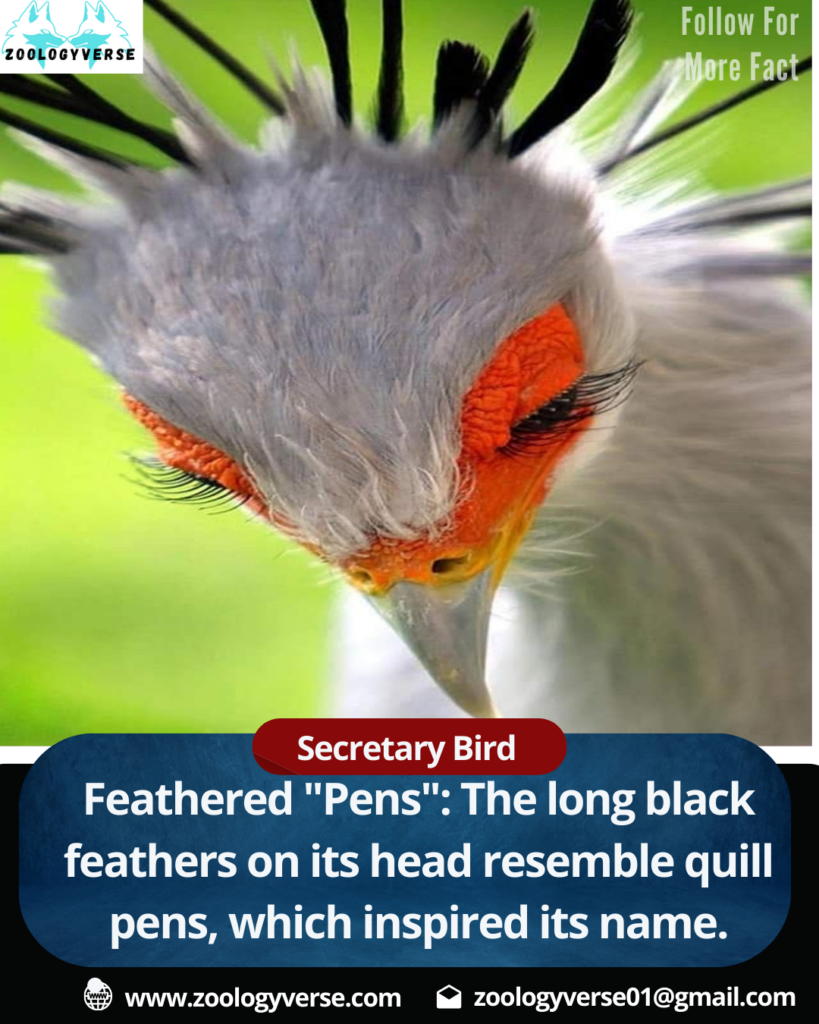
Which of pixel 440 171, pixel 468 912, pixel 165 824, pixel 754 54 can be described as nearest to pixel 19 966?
pixel 165 824

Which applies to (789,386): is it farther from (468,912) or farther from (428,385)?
(468,912)

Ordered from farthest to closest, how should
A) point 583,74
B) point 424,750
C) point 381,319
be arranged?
1. point 424,750
2. point 583,74
3. point 381,319

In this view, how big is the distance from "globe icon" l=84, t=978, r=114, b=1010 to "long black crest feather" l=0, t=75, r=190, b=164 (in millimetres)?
698

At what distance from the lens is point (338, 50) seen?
113 centimetres

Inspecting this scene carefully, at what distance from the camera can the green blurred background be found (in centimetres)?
117

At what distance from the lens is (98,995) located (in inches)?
47.2

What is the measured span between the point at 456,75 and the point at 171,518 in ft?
1.66

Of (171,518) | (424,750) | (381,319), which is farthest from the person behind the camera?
(171,518)

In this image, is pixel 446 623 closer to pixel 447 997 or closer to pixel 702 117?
pixel 447 997

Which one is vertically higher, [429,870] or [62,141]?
[62,141]

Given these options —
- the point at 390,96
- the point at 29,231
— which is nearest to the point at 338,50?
the point at 390,96

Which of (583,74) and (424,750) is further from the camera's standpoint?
(424,750)

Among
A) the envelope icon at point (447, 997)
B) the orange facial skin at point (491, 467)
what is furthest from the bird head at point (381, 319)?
the envelope icon at point (447, 997)

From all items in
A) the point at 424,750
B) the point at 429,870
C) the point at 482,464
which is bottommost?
the point at 429,870
